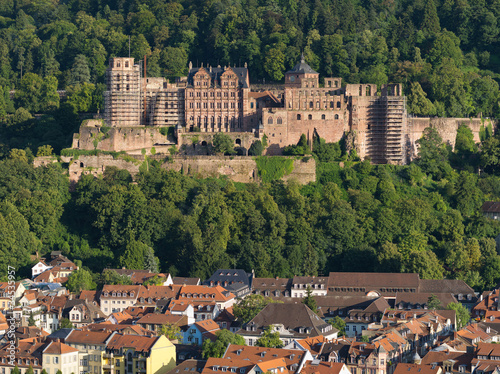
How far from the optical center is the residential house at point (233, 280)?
83.8 m

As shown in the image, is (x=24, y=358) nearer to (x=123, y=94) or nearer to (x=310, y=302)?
(x=310, y=302)

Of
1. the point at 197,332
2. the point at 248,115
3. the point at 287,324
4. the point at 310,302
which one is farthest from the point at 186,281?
the point at 248,115

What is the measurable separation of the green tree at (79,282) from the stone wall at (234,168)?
14.2 meters

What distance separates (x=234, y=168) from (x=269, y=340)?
2781 cm

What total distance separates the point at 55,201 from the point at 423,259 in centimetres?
2676

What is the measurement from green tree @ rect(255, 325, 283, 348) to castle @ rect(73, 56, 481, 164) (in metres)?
28.9

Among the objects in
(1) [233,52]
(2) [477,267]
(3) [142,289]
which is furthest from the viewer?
(1) [233,52]

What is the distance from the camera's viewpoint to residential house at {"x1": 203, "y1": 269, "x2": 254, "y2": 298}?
275ft

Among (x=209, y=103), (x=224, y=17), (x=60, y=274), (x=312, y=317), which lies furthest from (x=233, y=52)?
(x=312, y=317)

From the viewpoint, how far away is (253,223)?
90.4 m

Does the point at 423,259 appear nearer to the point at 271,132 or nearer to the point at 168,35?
the point at 271,132

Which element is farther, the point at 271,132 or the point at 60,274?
the point at 271,132

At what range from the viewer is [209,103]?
101125 mm

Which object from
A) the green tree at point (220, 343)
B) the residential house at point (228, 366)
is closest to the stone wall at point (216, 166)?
the green tree at point (220, 343)
